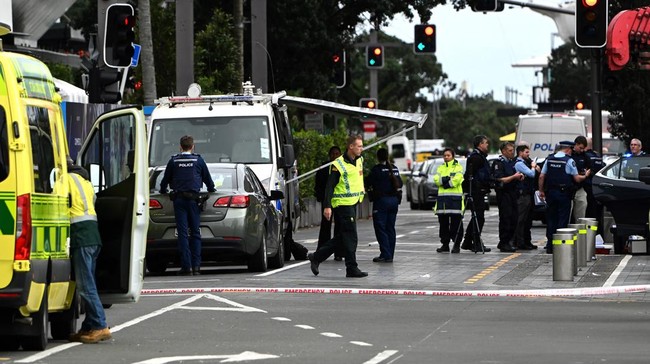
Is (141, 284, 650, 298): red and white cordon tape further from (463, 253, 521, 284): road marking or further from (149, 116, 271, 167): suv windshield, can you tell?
(149, 116, 271, 167): suv windshield

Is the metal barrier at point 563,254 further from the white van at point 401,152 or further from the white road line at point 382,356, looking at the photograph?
the white van at point 401,152

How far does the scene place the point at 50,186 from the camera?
41.5 ft

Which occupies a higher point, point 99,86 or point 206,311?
point 99,86

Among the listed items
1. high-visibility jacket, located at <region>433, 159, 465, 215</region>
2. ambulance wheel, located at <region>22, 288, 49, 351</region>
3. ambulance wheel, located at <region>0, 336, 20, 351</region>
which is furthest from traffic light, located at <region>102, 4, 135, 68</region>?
ambulance wheel, located at <region>22, 288, 49, 351</region>

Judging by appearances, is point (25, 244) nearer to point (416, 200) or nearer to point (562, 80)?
point (416, 200)

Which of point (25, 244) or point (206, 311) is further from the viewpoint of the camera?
point (206, 311)

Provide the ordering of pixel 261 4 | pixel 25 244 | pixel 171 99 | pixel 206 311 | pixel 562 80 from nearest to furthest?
pixel 25 244 < pixel 206 311 < pixel 171 99 < pixel 261 4 < pixel 562 80

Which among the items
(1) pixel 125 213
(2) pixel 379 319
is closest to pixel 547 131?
(2) pixel 379 319

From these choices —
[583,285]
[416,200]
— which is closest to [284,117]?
[583,285]

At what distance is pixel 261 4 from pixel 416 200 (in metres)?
14.0

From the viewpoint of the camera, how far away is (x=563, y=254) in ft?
66.3

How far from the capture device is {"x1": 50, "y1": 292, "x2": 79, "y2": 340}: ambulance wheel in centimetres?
1364

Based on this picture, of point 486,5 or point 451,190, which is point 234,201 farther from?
point 486,5

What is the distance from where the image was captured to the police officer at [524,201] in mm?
27469
